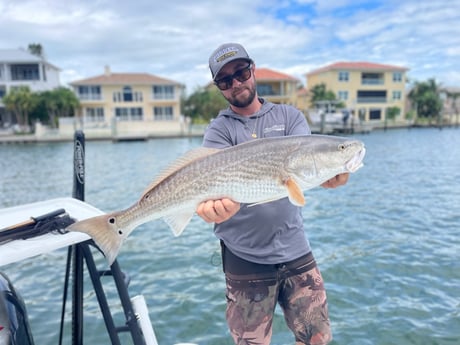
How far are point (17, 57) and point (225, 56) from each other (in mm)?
64680

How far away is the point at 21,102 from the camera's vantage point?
49938 millimetres

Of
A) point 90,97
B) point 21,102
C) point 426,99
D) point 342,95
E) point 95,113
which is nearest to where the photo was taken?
point 21,102

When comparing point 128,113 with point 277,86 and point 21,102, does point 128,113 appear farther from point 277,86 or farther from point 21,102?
point 277,86

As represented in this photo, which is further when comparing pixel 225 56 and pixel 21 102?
pixel 21 102

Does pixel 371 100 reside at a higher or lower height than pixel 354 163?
higher

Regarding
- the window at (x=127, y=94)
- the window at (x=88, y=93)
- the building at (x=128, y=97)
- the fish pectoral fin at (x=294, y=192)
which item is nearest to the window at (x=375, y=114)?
the building at (x=128, y=97)

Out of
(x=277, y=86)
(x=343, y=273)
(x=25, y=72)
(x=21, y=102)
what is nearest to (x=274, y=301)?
(x=343, y=273)

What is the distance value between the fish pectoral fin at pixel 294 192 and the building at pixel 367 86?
213 feet

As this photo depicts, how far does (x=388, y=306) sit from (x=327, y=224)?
4492 mm

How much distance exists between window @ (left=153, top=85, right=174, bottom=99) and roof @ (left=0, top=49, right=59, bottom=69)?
1702 cm

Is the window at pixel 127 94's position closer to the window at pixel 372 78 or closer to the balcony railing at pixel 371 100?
the balcony railing at pixel 371 100

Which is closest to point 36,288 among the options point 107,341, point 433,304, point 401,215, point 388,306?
point 107,341

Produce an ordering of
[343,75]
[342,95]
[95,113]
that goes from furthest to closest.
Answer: [342,95] < [343,75] < [95,113]

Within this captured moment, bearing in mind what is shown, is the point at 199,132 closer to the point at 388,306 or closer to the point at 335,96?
the point at 335,96
